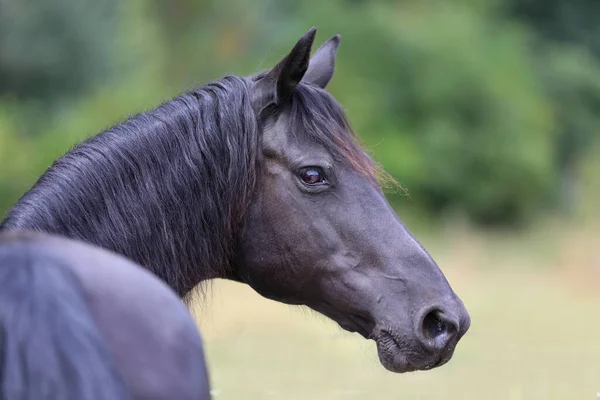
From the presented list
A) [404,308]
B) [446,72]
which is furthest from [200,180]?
[446,72]

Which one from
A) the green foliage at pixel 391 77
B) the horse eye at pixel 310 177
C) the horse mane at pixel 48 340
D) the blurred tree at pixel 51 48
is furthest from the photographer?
the green foliage at pixel 391 77

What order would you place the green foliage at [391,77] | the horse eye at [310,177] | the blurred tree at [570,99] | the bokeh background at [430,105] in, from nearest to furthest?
the horse eye at [310,177] → the bokeh background at [430,105] → the green foliage at [391,77] → the blurred tree at [570,99]

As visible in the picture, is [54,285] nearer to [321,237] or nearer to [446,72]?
[321,237]

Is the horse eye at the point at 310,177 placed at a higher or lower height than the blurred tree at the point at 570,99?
higher

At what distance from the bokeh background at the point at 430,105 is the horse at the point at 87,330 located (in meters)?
7.45

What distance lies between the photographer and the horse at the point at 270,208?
298 centimetres

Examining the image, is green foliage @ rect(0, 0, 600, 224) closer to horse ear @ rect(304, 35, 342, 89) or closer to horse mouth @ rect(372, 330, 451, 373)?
horse ear @ rect(304, 35, 342, 89)

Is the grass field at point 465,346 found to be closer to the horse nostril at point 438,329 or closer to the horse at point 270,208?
the horse at point 270,208

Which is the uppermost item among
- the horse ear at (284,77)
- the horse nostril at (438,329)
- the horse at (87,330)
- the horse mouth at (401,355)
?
the horse ear at (284,77)

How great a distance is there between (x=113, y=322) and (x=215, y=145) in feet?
4.54

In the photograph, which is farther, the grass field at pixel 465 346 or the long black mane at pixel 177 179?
the grass field at pixel 465 346

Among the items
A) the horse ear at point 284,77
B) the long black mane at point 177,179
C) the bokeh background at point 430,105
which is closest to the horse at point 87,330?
the long black mane at point 177,179

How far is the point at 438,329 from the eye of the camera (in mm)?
3020

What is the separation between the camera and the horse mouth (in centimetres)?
300
